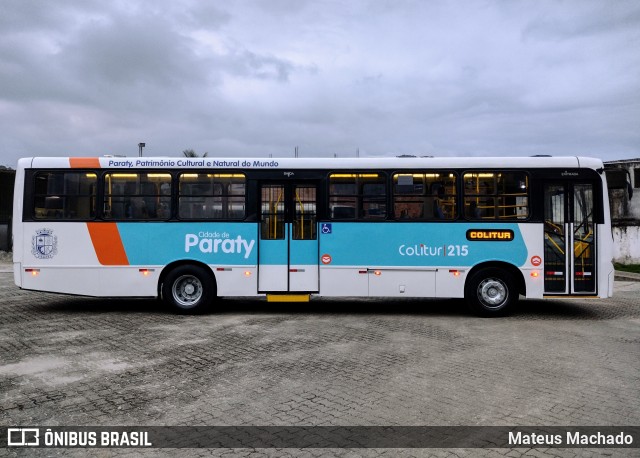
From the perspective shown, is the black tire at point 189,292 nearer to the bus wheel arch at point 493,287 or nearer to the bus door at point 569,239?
the bus wheel arch at point 493,287

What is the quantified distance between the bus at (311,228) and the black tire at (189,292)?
0.9 inches

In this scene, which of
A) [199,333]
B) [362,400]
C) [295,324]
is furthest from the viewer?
[295,324]

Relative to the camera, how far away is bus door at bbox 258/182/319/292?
1096 cm

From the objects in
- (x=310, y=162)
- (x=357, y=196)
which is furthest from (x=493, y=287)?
(x=310, y=162)

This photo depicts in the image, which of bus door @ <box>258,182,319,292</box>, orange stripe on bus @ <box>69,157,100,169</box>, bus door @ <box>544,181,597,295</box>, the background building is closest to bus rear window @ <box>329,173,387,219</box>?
bus door @ <box>258,182,319,292</box>

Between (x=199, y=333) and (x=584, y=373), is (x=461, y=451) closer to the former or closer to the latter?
(x=584, y=373)

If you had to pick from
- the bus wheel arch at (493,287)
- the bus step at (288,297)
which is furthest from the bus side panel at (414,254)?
the bus step at (288,297)

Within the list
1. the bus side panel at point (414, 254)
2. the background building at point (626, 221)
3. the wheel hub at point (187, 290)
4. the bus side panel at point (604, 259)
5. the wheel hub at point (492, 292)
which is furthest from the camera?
the background building at point (626, 221)

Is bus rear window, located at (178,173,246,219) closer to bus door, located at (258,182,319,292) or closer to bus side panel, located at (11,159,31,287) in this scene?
bus door, located at (258,182,319,292)

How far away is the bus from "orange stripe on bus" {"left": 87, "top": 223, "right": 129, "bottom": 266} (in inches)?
0.8

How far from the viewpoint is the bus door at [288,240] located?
36.0 ft

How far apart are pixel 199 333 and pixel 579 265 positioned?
307 inches

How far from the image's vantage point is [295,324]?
1006 cm

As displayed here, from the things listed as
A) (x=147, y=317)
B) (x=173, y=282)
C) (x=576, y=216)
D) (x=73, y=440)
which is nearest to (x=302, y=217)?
(x=173, y=282)
